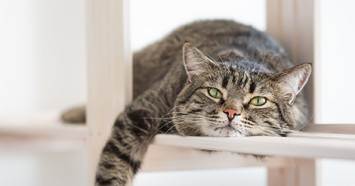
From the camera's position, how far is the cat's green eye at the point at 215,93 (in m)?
1.21

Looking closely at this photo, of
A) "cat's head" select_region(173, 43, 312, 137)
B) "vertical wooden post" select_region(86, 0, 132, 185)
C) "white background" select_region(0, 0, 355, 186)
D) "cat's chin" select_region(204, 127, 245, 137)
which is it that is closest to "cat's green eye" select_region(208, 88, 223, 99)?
"cat's head" select_region(173, 43, 312, 137)

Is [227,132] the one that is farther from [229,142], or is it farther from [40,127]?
[40,127]

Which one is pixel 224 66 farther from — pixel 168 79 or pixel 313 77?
pixel 313 77

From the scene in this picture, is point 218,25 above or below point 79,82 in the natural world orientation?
above

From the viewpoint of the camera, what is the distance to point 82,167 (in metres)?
3.01

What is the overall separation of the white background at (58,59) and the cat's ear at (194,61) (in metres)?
0.90

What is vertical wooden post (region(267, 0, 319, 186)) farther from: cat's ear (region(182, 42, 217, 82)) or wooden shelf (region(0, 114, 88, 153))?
wooden shelf (region(0, 114, 88, 153))

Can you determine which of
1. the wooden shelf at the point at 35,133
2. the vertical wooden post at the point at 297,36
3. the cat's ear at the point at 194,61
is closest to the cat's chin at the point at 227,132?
the cat's ear at the point at 194,61

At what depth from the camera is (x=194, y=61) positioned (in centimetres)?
129

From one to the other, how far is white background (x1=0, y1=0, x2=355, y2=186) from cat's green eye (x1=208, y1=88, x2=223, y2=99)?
0.99m

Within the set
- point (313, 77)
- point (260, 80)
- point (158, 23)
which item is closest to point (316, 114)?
point (313, 77)

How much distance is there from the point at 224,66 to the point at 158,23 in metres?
1.41

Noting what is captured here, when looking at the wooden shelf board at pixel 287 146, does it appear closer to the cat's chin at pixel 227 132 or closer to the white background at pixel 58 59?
the cat's chin at pixel 227 132

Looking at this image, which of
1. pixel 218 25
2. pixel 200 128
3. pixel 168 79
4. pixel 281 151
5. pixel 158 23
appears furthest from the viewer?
pixel 158 23
